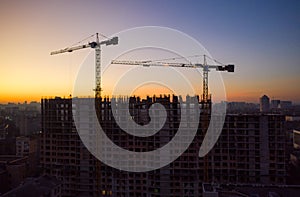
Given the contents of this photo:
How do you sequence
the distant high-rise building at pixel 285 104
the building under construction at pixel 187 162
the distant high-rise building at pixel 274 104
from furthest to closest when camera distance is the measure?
the distant high-rise building at pixel 285 104, the distant high-rise building at pixel 274 104, the building under construction at pixel 187 162

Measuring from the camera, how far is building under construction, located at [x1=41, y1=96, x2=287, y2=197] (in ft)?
20.3

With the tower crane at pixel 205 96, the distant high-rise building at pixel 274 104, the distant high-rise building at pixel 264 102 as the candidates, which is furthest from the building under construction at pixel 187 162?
the distant high-rise building at pixel 274 104

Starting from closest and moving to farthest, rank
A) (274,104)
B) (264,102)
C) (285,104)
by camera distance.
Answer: (264,102) < (274,104) < (285,104)

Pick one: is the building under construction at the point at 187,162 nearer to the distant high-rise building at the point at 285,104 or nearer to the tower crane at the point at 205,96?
the tower crane at the point at 205,96

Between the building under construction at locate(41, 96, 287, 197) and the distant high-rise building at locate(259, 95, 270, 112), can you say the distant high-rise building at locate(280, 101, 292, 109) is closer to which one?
the distant high-rise building at locate(259, 95, 270, 112)

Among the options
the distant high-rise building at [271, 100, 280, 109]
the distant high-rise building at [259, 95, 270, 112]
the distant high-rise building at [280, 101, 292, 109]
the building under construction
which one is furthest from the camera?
the distant high-rise building at [280, 101, 292, 109]

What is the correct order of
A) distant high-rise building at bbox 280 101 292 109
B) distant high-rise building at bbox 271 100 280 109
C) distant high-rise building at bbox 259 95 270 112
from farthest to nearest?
distant high-rise building at bbox 280 101 292 109 → distant high-rise building at bbox 271 100 280 109 → distant high-rise building at bbox 259 95 270 112

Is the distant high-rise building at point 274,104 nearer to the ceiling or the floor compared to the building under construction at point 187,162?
nearer to the ceiling

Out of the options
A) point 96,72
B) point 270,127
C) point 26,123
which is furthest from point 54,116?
point 26,123

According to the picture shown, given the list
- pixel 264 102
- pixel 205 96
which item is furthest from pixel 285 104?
pixel 205 96

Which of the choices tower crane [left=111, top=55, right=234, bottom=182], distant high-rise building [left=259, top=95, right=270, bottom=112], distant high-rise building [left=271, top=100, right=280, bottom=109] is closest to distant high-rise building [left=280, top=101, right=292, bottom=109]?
distant high-rise building [left=271, top=100, right=280, bottom=109]

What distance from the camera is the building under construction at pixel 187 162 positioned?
6184mm

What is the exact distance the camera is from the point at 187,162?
6.32 metres

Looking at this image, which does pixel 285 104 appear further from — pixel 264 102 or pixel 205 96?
pixel 205 96
